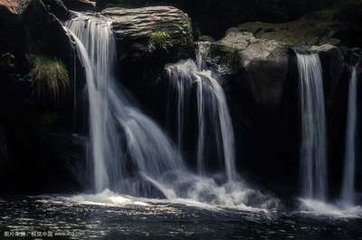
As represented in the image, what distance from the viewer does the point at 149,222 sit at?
1505 centimetres

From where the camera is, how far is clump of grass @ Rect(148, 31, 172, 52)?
868 inches

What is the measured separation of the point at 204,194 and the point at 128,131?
3.18 metres

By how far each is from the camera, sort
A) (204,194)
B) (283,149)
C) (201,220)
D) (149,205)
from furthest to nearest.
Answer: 1. (283,149)
2. (204,194)
3. (149,205)
4. (201,220)

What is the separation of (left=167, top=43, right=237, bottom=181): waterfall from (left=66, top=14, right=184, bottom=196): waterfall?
102cm

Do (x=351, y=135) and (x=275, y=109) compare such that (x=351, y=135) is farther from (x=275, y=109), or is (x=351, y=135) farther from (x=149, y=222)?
(x=149, y=222)

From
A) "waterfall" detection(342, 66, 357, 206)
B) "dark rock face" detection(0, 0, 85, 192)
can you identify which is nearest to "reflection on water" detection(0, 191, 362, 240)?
"dark rock face" detection(0, 0, 85, 192)

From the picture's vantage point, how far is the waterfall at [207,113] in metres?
21.3

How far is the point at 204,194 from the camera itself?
19.6m

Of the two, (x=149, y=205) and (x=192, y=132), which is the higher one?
(x=192, y=132)

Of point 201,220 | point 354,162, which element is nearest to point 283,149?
point 354,162

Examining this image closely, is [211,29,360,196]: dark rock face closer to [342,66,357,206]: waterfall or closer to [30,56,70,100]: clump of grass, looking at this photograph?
[342,66,357,206]: waterfall

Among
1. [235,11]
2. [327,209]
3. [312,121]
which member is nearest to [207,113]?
[312,121]

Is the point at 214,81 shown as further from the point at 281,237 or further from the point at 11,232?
the point at 11,232

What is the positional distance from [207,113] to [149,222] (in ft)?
23.4
